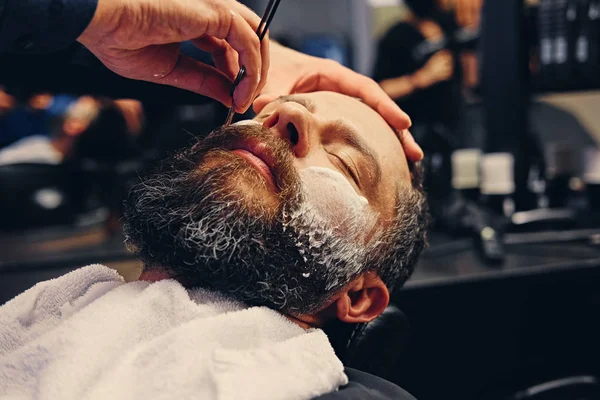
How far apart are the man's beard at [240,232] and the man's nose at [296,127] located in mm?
25

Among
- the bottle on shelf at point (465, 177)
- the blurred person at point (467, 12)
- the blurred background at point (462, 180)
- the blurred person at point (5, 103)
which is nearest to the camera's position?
the blurred background at point (462, 180)

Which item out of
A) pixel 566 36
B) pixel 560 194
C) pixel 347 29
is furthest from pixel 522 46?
pixel 347 29

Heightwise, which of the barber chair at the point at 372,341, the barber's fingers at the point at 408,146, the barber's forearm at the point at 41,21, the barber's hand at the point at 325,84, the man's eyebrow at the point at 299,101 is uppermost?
the barber's forearm at the point at 41,21

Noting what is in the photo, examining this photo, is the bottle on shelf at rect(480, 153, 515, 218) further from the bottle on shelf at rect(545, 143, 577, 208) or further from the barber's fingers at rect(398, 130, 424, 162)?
the barber's fingers at rect(398, 130, 424, 162)

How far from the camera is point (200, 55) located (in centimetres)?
132

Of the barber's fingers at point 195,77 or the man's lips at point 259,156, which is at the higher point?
the barber's fingers at point 195,77

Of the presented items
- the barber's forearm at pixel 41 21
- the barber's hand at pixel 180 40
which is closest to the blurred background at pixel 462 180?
the barber's hand at pixel 180 40

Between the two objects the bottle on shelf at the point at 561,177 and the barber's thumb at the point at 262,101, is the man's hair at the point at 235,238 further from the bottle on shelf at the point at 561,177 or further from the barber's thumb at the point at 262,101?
the bottle on shelf at the point at 561,177

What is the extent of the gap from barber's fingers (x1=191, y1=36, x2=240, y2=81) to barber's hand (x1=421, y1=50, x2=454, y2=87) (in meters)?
1.90

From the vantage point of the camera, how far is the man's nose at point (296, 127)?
110cm

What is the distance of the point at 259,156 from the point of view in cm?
107

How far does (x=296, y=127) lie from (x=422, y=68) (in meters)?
1.96

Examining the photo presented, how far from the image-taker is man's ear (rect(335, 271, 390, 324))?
113 centimetres

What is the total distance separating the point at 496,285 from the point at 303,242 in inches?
33.3
